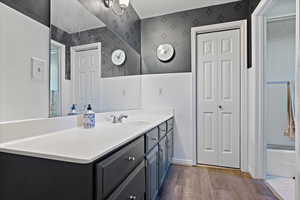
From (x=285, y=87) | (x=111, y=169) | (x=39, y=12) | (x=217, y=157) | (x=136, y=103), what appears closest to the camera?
(x=111, y=169)

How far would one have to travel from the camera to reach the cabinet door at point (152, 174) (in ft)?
4.38

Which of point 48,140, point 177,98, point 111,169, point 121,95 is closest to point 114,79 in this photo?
point 121,95

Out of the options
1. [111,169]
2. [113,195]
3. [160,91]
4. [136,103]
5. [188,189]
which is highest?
[160,91]

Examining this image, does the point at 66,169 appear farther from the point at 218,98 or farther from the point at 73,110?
the point at 218,98

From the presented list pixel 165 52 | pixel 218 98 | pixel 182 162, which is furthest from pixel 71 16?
pixel 182 162

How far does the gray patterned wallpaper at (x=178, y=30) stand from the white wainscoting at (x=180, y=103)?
0.16m

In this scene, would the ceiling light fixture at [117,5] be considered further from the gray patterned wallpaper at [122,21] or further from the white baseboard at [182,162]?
the white baseboard at [182,162]

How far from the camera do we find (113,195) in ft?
2.62

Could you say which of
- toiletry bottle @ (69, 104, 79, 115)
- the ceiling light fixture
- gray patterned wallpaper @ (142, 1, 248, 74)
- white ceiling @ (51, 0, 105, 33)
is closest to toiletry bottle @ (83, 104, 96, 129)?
toiletry bottle @ (69, 104, 79, 115)

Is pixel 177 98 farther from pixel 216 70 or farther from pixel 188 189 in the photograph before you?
pixel 188 189

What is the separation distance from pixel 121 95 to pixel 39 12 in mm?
1389

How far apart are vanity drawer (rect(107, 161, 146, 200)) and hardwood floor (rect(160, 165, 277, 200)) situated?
749mm

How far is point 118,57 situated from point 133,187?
166 cm

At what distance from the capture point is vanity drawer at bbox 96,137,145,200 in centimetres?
70
